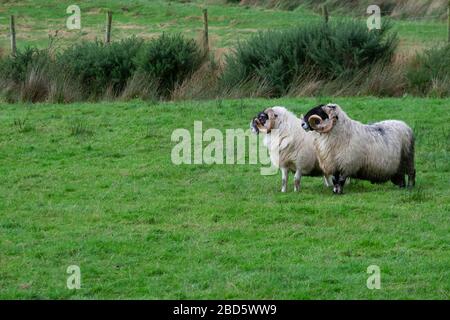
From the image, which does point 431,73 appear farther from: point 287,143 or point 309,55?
point 287,143

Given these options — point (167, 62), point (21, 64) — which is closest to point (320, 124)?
point (167, 62)

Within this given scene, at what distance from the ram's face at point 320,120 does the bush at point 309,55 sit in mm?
9901

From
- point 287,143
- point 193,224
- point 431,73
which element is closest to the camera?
point 193,224

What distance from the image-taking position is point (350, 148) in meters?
15.6

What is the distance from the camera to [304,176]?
17.1 meters

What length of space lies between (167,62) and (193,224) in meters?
13.1

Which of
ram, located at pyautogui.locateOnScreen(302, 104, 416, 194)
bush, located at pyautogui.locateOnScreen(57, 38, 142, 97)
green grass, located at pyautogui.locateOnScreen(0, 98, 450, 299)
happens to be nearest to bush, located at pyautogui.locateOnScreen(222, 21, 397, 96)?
bush, located at pyautogui.locateOnScreen(57, 38, 142, 97)

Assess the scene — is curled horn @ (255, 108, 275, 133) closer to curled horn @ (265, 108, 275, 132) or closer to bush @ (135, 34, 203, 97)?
curled horn @ (265, 108, 275, 132)

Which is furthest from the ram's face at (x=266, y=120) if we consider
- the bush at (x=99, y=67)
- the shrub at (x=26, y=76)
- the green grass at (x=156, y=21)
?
the green grass at (x=156, y=21)

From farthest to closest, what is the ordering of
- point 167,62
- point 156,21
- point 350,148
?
point 156,21 < point 167,62 < point 350,148

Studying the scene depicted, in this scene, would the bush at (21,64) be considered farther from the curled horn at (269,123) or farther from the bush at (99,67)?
the curled horn at (269,123)

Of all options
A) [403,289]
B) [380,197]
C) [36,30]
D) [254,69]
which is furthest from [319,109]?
[36,30]
